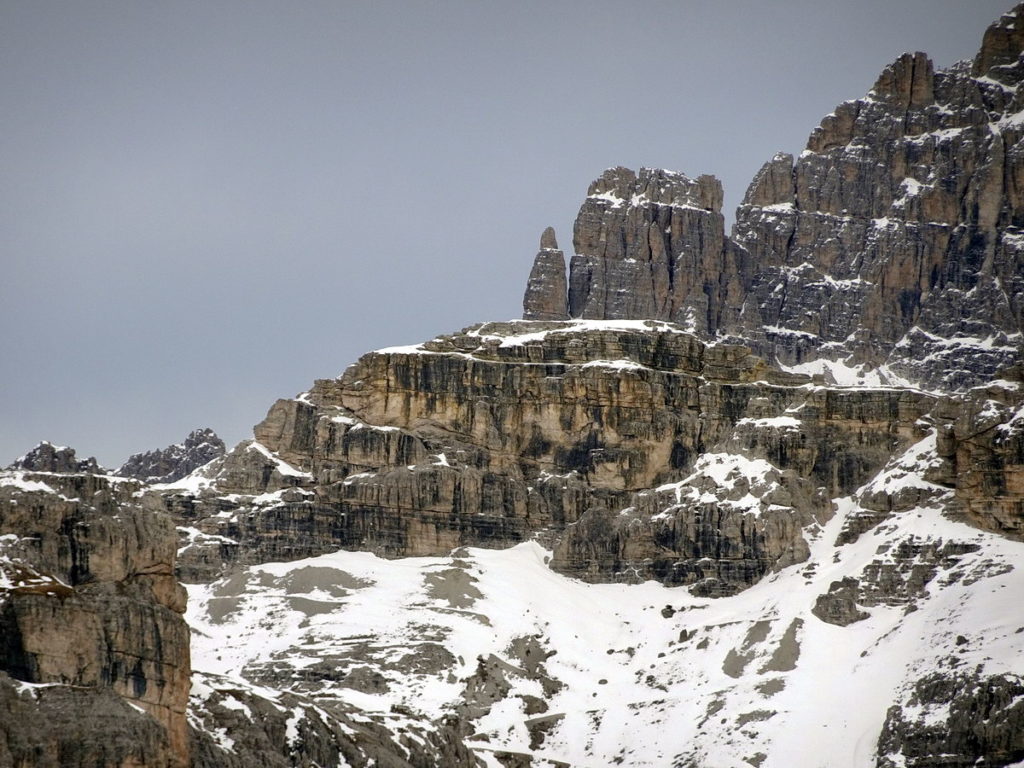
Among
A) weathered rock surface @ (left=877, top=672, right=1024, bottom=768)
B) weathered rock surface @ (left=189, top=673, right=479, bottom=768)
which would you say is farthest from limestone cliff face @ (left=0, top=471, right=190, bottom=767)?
weathered rock surface @ (left=877, top=672, right=1024, bottom=768)

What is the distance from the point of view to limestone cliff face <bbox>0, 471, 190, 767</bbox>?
140m

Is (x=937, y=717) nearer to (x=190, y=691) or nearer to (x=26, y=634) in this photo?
(x=190, y=691)

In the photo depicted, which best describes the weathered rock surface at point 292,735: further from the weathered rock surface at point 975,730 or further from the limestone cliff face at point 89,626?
the weathered rock surface at point 975,730

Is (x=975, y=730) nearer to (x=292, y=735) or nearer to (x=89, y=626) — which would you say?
(x=292, y=735)

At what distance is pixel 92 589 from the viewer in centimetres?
14938

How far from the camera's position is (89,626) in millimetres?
145625

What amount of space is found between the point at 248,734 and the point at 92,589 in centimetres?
2224

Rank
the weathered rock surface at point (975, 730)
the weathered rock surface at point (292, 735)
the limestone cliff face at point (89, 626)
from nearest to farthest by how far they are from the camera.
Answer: the limestone cliff face at point (89, 626) → the weathered rock surface at point (292, 735) → the weathered rock surface at point (975, 730)

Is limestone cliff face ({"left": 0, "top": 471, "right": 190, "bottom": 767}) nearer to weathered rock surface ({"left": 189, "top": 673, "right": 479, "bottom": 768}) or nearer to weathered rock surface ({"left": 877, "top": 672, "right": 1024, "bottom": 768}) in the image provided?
weathered rock surface ({"left": 189, "top": 673, "right": 479, "bottom": 768})

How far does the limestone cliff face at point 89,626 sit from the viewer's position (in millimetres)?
139500

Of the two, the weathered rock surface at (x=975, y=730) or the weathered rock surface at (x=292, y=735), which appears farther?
the weathered rock surface at (x=975, y=730)

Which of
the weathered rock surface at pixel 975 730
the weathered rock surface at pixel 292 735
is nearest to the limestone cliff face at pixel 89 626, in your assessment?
the weathered rock surface at pixel 292 735

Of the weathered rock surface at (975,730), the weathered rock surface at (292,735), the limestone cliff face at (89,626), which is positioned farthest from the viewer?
the weathered rock surface at (975,730)

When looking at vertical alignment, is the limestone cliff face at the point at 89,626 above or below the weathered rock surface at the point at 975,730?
above
